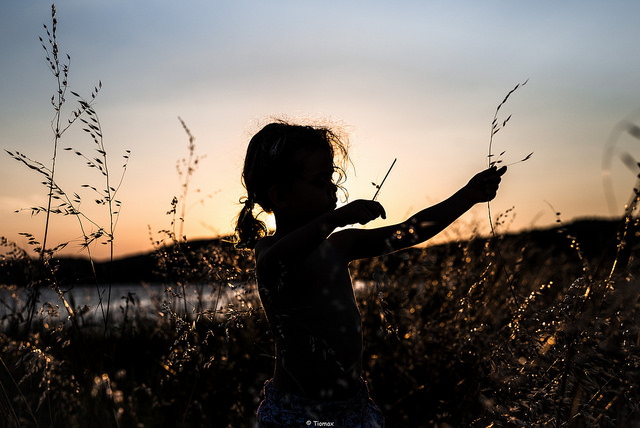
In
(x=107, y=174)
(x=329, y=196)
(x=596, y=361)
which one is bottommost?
(x=596, y=361)

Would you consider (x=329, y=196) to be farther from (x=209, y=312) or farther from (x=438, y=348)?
(x=438, y=348)

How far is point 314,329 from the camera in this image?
1946 mm

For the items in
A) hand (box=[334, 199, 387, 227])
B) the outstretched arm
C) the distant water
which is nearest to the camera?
hand (box=[334, 199, 387, 227])

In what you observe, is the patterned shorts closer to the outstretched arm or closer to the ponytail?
the outstretched arm

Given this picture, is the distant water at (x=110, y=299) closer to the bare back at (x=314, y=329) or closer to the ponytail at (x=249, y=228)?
the ponytail at (x=249, y=228)

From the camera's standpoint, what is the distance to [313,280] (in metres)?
1.97

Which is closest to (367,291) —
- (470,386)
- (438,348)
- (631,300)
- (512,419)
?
(438,348)

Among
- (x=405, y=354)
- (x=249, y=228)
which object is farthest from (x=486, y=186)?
(x=405, y=354)

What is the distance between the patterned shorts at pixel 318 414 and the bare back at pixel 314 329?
0.03 metres

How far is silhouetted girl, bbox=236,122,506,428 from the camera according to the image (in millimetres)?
1751

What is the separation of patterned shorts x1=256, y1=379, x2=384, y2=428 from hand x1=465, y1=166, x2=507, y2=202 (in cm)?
79

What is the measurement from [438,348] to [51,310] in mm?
2083

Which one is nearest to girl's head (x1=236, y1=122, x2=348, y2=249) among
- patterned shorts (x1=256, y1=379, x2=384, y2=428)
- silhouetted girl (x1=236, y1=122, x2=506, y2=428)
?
silhouetted girl (x1=236, y1=122, x2=506, y2=428)

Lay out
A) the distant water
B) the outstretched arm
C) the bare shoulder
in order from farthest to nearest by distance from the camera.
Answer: the distant water → the bare shoulder → the outstretched arm
